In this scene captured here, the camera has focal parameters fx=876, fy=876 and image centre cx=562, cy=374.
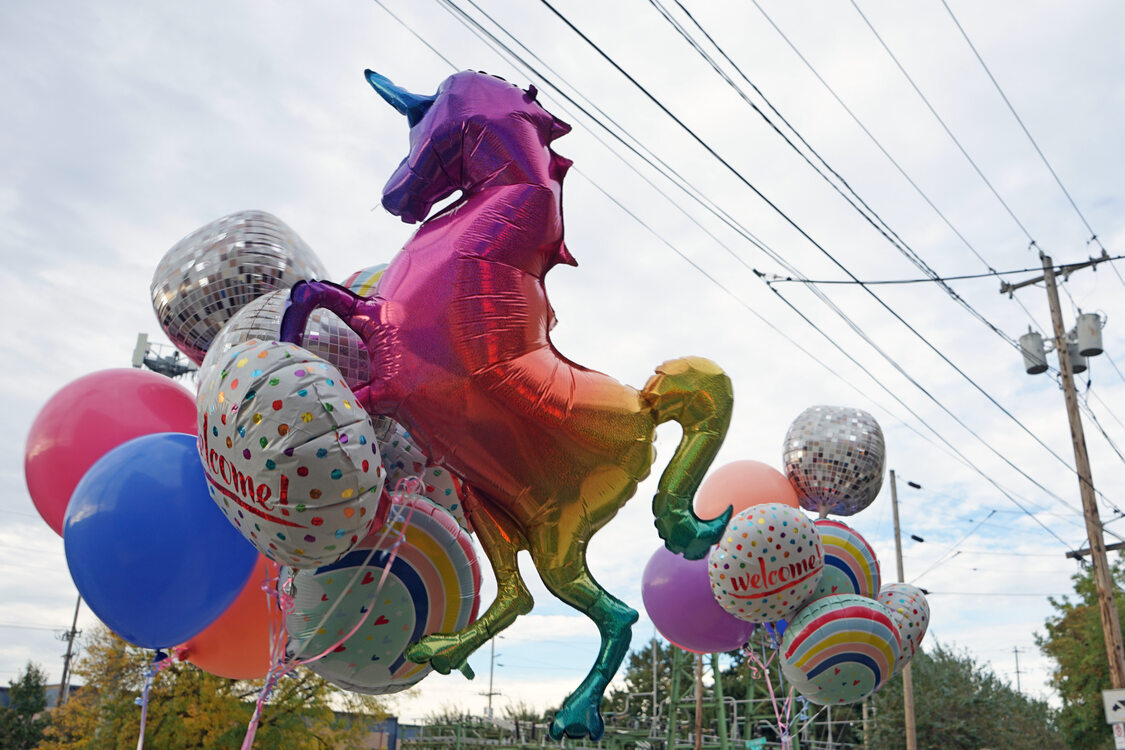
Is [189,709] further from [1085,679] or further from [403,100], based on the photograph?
[1085,679]

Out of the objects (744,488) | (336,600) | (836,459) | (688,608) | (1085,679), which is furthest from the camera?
(1085,679)

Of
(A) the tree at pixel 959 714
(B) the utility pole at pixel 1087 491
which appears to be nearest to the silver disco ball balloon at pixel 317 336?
(B) the utility pole at pixel 1087 491

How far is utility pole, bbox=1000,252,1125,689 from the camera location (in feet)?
33.2

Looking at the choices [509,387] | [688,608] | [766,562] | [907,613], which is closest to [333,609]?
[509,387]

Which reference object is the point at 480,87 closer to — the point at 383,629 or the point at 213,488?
the point at 213,488

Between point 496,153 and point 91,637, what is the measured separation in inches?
507

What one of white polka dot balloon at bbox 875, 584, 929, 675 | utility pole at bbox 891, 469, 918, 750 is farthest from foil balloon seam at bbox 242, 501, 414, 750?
utility pole at bbox 891, 469, 918, 750

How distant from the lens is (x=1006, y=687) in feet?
67.2

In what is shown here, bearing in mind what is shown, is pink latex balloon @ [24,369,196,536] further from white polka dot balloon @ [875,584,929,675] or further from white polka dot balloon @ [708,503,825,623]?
white polka dot balloon @ [875,584,929,675]

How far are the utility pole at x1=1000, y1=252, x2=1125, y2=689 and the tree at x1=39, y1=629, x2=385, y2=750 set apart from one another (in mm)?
9307

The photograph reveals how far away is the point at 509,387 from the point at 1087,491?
10.7m

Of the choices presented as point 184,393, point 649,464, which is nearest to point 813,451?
point 649,464

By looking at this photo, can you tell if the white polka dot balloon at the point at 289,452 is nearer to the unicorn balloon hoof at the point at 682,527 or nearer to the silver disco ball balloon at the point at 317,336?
the silver disco ball balloon at the point at 317,336

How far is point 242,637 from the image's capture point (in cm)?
379
